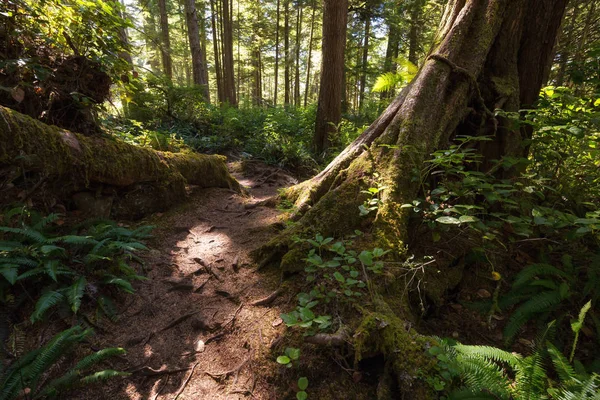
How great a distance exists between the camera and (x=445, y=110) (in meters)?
3.82

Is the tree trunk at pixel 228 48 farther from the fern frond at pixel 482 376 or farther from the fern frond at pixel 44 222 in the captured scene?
the fern frond at pixel 482 376

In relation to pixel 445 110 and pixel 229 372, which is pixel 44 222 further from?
pixel 445 110

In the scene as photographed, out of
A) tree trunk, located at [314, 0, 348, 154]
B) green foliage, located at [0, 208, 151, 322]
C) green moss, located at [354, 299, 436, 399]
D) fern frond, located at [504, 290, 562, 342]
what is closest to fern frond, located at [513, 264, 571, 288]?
fern frond, located at [504, 290, 562, 342]

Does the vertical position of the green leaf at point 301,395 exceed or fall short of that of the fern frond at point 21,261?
it falls short

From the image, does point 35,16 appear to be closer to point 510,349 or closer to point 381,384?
point 381,384

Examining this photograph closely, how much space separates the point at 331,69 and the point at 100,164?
6.55m

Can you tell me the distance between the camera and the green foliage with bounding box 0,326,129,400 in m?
2.05

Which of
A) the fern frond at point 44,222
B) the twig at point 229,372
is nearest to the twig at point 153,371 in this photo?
the twig at point 229,372

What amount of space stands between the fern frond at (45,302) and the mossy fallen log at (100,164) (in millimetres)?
1600

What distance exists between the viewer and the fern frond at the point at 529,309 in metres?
2.61

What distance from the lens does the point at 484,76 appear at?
413 cm

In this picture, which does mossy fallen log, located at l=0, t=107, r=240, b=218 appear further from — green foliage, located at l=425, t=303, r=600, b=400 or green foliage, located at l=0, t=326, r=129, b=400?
green foliage, located at l=425, t=303, r=600, b=400

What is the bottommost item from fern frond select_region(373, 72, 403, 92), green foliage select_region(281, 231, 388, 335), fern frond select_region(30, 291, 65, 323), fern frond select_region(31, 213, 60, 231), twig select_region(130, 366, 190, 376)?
twig select_region(130, 366, 190, 376)

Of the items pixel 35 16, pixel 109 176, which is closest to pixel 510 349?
pixel 109 176
